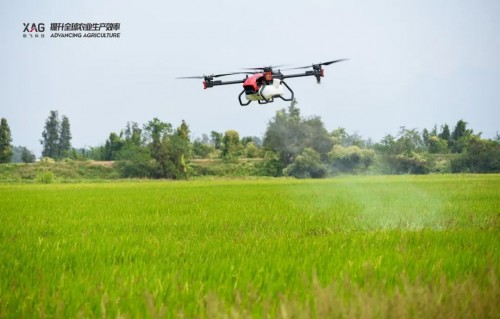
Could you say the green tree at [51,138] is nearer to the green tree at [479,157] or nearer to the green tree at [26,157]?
the green tree at [26,157]

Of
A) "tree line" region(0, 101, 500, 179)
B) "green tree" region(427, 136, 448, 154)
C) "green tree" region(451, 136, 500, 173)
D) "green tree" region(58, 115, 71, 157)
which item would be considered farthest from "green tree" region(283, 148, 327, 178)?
"green tree" region(58, 115, 71, 157)

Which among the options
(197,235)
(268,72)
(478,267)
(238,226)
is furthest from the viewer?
(268,72)

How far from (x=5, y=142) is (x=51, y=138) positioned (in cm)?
1560

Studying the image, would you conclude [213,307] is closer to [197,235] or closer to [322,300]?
[322,300]

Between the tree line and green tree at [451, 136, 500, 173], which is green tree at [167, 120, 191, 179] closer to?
the tree line

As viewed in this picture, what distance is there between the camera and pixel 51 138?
7325cm

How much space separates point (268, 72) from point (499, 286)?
836cm

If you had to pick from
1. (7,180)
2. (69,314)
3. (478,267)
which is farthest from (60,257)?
(7,180)

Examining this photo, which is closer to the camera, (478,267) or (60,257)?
(478,267)

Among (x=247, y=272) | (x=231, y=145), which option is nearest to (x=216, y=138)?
(x=231, y=145)

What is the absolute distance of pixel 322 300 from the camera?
2137 mm

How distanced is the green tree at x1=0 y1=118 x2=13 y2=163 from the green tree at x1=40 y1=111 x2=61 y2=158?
1309 centimetres

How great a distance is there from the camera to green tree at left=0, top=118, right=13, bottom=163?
57.0 meters

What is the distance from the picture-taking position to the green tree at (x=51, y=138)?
72.1 metres
